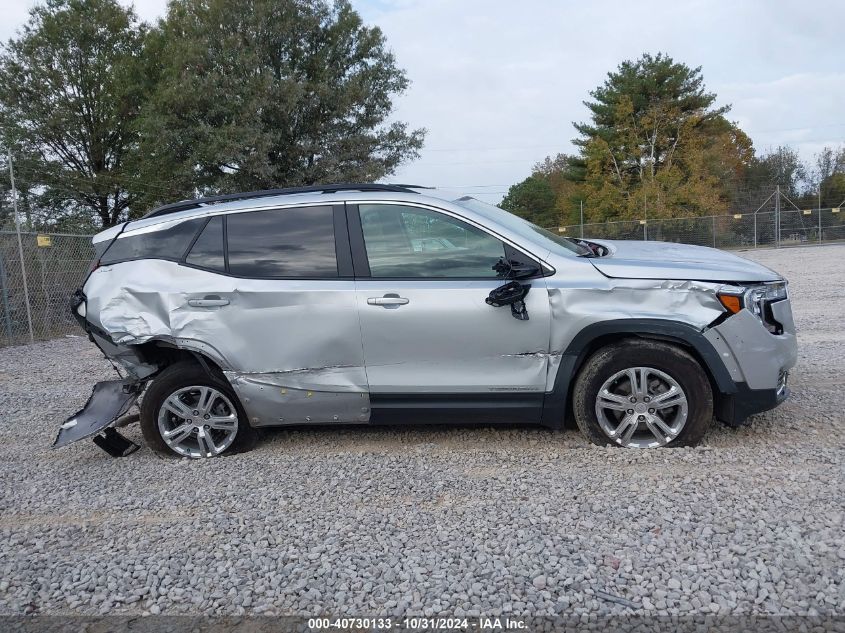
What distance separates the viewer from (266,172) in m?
23.6

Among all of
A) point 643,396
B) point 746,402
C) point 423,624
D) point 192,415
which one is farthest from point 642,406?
point 192,415

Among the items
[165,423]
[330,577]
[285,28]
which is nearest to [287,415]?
[165,423]

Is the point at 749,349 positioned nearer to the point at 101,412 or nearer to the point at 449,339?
the point at 449,339

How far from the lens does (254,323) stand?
4.42 metres

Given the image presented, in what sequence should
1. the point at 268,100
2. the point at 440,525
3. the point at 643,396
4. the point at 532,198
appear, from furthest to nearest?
the point at 532,198 → the point at 268,100 → the point at 643,396 → the point at 440,525

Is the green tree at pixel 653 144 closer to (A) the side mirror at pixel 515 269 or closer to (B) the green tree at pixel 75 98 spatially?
(B) the green tree at pixel 75 98

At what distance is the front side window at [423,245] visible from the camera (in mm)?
4301

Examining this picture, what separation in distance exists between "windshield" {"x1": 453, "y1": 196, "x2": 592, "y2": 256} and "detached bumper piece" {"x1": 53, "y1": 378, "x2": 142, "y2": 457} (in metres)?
2.73

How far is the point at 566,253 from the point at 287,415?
217cm

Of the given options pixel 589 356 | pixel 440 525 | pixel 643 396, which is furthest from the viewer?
pixel 589 356

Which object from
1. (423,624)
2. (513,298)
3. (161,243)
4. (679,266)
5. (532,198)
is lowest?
(423,624)

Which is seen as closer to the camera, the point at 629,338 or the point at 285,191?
the point at 629,338

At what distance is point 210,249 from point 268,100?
66.7 ft

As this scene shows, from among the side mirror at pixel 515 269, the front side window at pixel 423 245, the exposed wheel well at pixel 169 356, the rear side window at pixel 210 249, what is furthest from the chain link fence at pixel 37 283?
the side mirror at pixel 515 269
